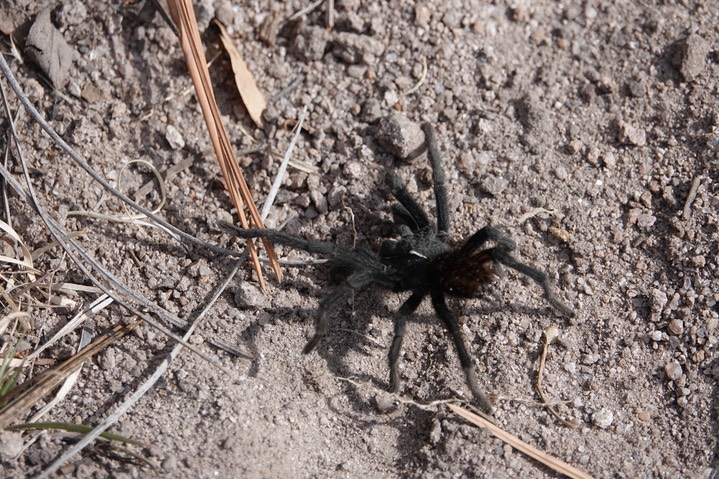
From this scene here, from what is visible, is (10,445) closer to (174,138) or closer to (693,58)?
(174,138)

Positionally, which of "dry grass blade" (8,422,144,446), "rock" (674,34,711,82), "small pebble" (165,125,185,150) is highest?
"rock" (674,34,711,82)

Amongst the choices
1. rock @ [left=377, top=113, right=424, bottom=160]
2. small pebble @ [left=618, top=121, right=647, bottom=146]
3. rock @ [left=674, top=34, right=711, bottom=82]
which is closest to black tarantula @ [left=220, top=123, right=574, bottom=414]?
rock @ [left=377, top=113, right=424, bottom=160]

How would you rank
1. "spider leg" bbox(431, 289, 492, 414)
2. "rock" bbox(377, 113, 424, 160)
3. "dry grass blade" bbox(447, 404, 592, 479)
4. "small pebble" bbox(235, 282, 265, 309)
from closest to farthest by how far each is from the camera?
"dry grass blade" bbox(447, 404, 592, 479), "spider leg" bbox(431, 289, 492, 414), "small pebble" bbox(235, 282, 265, 309), "rock" bbox(377, 113, 424, 160)

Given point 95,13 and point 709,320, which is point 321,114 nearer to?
point 95,13

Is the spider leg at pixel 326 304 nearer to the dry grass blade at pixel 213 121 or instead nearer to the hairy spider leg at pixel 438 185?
the dry grass blade at pixel 213 121

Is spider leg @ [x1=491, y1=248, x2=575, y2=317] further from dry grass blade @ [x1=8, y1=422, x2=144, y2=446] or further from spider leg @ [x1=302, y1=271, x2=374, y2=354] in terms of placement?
dry grass blade @ [x1=8, y1=422, x2=144, y2=446]

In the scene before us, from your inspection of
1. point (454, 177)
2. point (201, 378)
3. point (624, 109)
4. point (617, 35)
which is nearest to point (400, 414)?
point (201, 378)

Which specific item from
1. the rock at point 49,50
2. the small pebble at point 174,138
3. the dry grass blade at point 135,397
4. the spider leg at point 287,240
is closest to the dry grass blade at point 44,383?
the dry grass blade at point 135,397
